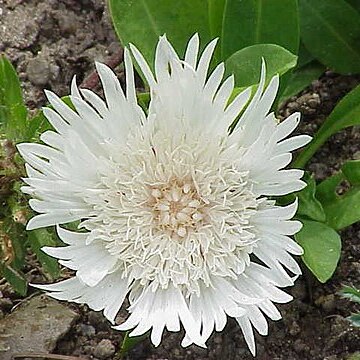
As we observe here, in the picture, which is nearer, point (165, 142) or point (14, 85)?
point (165, 142)

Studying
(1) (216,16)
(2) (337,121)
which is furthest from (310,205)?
(1) (216,16)

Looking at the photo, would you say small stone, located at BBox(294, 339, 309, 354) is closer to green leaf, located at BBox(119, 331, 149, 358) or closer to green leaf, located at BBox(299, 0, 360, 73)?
green leaf, located at BBox(119, 331, 149, 358)

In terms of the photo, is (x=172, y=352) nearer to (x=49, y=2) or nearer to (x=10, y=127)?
(x=10, y=127)

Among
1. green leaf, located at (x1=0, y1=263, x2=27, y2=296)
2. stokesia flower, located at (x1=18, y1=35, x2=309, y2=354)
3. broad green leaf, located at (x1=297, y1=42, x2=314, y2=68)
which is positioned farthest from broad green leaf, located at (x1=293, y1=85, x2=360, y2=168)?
green leaf, located at (x1=0, y1=263, x2=27, y2=296)

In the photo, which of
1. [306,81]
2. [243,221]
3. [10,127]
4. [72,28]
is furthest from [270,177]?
[72,28]

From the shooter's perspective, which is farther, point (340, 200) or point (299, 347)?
point (299, 347)

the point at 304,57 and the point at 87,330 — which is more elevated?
the point at 304,57

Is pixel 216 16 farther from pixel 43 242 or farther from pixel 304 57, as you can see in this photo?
pixel 43 242
